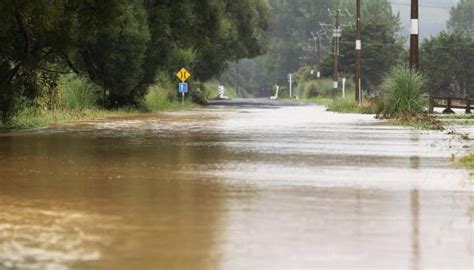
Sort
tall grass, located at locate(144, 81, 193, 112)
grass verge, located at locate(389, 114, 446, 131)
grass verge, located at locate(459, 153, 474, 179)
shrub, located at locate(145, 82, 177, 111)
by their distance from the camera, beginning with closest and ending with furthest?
grass verge, located at locate(459, 153, 474, 179) < grass verge, located at locate(389, 114, 446, 131) < shrub, located at locate(145, 82, 177, 111) < tall grass, located at locate(144, 81, 193, 112)

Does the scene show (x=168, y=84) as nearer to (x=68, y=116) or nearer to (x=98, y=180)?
(x=68, y=116)

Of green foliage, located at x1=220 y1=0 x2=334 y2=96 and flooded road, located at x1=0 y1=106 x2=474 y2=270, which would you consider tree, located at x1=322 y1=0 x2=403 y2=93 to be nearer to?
green foliage, located at x1=220 y1=0 x2=334 y2=96

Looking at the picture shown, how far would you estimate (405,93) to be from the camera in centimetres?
3469

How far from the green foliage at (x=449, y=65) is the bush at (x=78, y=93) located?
2782 inches

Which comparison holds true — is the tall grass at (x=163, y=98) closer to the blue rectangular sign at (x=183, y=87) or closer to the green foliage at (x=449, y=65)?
the blue rectangular sign at (x=183, y=87)

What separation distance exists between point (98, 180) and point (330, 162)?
14.8ft

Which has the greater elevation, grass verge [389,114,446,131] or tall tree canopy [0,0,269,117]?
tall tree canopy [0,0,269,117]

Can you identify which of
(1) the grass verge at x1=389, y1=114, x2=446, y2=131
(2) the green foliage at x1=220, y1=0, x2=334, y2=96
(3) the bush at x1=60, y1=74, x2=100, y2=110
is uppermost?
(2) the green foliage at x1=220, y1=0, x2=334, y2=96

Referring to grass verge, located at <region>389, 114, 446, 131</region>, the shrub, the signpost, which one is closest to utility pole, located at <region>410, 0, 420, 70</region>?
grass verge, located at <region>389, 114, 446, 131</region>

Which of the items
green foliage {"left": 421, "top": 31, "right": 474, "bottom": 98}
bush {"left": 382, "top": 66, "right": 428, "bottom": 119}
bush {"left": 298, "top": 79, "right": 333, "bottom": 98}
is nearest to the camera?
bush {"left": 382, "top": 66, "right": 428, "bottom": 119}

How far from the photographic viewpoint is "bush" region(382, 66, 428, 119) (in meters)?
34.1

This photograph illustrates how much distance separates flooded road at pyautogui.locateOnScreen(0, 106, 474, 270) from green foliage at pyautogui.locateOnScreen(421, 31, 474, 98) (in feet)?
303

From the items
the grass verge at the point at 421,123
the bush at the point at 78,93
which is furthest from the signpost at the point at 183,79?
the grass verge at the point at 421,123

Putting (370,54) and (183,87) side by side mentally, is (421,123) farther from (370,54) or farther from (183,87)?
(370,54)
